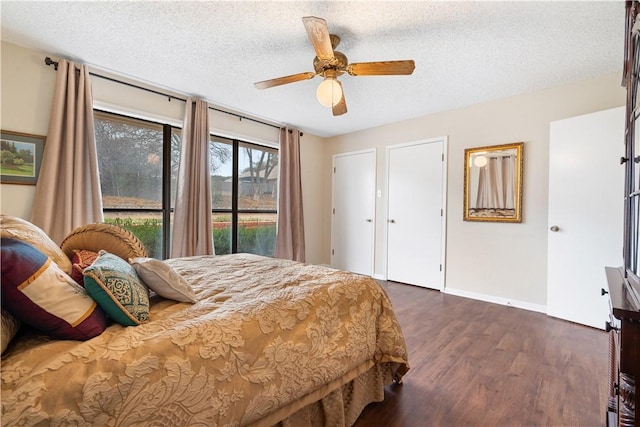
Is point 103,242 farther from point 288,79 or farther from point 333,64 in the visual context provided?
point 333,64

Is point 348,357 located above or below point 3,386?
below

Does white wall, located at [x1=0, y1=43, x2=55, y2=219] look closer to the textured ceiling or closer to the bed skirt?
the textured ceiling

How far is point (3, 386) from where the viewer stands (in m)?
0.72

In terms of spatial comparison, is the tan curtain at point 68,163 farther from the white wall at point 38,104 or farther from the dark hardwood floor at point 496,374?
the dark hardwood floor at point 496,374

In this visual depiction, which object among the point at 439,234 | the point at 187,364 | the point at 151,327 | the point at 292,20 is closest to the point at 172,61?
the point at 292,20

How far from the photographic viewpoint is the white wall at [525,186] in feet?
9.89

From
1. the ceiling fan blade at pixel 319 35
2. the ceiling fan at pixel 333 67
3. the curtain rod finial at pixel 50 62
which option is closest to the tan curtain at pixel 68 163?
the curtain rod finial at pixel 50 62

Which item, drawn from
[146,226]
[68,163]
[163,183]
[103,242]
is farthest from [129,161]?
[103,242]

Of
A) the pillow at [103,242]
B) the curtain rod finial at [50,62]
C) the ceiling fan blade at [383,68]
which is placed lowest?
the pillow at [103,242]

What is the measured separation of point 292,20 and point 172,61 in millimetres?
1302

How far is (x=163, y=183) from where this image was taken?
11.1 feet

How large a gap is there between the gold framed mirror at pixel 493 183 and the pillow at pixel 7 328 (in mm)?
3961

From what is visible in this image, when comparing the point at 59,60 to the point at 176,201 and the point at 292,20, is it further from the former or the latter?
the point at 292,20

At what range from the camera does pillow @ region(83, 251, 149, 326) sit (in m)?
0.99
